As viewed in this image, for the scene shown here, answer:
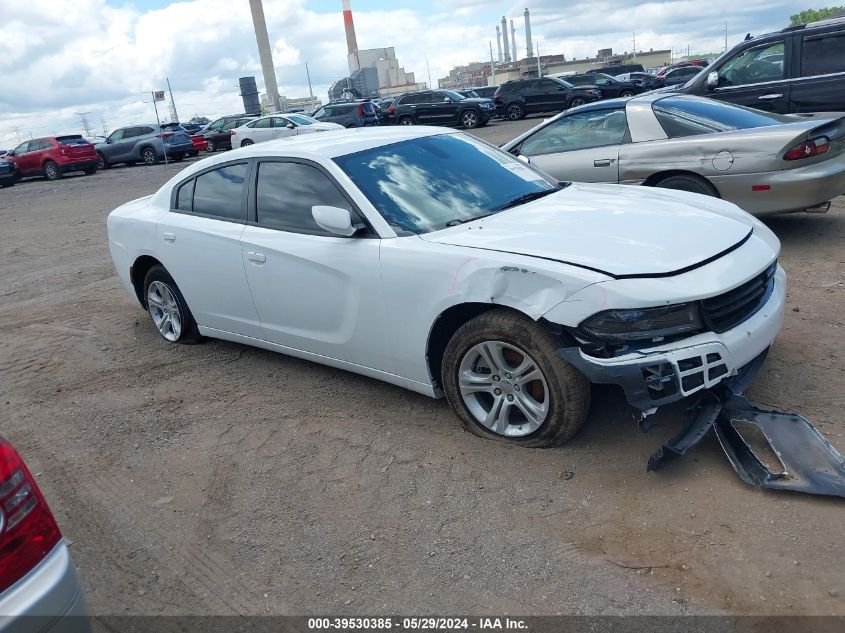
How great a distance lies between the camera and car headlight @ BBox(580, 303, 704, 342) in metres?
3.27

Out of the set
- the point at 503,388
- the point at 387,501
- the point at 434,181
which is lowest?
the point at 387,501

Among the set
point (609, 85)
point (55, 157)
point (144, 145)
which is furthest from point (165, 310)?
point (609, 85)

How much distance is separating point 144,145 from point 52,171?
350cm

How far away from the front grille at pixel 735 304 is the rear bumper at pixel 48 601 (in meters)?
2.67

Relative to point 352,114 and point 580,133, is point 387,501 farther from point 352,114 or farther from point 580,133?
point 352,114

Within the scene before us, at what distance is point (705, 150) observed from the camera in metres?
6.61

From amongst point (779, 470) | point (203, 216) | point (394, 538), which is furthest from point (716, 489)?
point (203, 216)

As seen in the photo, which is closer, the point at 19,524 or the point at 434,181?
the point at 19,524

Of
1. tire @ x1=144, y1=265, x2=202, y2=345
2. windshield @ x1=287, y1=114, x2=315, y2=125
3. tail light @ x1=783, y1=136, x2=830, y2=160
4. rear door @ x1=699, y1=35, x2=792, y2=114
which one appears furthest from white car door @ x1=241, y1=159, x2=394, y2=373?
windshield @ x1=287, y1=114, x2=315, y2=125

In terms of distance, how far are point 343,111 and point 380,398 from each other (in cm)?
2715

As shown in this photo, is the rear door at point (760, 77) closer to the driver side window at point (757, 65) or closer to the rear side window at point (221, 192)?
the driver side window at point (757, 65)

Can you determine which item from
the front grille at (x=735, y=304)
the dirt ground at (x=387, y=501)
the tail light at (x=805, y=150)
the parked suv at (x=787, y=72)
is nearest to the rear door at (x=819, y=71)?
the parked suv at (x=787, y=72)

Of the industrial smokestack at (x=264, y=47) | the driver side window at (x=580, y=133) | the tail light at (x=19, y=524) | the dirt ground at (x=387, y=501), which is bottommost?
the dirt ground at (x=387, y=501)

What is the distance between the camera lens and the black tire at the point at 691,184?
21.9ft
